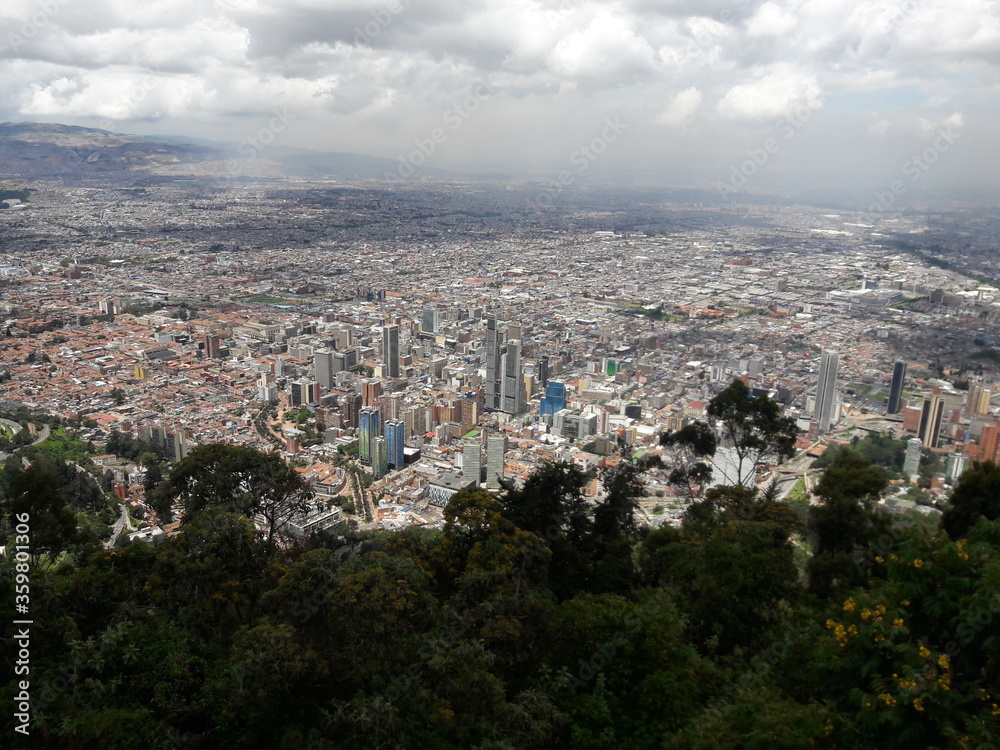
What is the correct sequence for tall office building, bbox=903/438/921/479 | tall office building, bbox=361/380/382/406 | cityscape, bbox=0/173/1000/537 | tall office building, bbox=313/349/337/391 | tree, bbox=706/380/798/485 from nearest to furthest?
tree, bbox=706/380/798/485 → tall office building, bbox=903/438/921/479 → cityscape, bbox=0/173/1000/537 → tall office building, bbox=361/380/382/406 → tall office building, bbox=313/349/337/391

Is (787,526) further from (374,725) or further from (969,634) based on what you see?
(374,725)

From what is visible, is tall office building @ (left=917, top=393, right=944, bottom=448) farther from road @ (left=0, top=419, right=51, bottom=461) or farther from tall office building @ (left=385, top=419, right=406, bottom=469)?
road @ (left=0, top=419, right=51, bottom=461)

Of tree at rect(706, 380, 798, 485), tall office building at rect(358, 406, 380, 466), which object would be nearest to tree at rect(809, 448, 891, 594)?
tree at rect(706, 380, 798, 485)

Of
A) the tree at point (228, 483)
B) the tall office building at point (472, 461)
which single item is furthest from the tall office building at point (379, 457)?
the tree at point (228, 483)

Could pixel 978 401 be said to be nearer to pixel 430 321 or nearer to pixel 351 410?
pixel 351 410

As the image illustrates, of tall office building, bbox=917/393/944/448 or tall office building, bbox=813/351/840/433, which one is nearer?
tall office building, bbox=917/393/944/448

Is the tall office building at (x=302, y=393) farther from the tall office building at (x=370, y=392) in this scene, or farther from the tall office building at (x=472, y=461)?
the tall office building at (x=472, y=461)

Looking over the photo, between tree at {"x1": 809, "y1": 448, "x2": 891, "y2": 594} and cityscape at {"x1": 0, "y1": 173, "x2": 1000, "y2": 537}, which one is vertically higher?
tree at {"x1": 809, "y1": 448, "x2": 891, "y2": 594}
